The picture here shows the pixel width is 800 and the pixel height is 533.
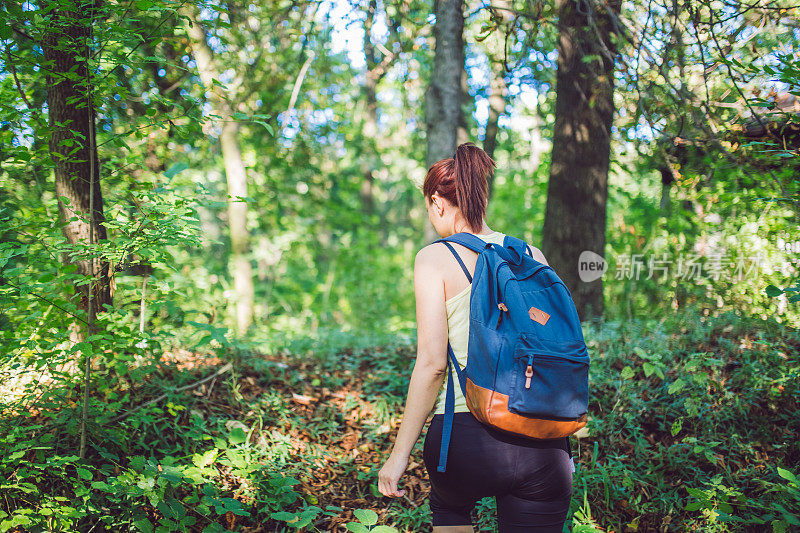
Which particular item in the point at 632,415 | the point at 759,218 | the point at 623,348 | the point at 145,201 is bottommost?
the point at 632,415

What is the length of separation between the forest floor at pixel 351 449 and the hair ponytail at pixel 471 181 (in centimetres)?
141

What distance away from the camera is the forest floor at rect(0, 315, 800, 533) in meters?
2.56

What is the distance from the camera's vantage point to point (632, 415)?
12.0 ft

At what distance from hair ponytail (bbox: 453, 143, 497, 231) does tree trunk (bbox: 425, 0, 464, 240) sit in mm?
2881

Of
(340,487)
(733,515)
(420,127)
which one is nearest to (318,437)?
(340,487)

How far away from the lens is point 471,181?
1925 mm

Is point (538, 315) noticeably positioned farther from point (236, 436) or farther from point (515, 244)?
point (236, 436)

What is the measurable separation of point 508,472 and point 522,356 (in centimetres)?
43

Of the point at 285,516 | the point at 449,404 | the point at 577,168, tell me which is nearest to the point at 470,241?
the point at 449,404


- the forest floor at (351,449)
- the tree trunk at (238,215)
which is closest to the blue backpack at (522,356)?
the forest floor at (351,449)

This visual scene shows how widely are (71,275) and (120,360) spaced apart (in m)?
0.65

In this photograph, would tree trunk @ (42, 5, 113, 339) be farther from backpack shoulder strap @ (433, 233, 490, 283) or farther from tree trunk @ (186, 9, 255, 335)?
tree trunk @ (186, 9, 255, 335)

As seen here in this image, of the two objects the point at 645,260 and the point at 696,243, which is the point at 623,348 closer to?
the point at 645,260

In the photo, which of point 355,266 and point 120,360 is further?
point 355,266
